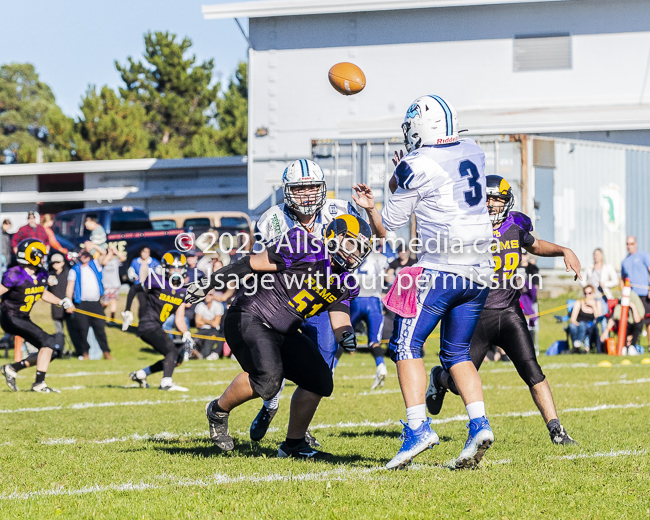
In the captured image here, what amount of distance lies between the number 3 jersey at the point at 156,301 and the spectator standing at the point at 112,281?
7440 mm

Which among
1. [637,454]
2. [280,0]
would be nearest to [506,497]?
[637,454]

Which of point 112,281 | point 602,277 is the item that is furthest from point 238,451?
point 112,281

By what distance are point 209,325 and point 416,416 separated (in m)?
11.6

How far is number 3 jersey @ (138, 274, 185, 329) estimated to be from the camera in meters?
10.8

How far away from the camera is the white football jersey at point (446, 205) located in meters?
4.91

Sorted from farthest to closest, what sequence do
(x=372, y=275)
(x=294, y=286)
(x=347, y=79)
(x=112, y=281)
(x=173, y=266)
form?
(x=112, y=281) → (x=372, y=275) → (x=173, y=266) → (x=347, y=79) → (x=294, y=286)

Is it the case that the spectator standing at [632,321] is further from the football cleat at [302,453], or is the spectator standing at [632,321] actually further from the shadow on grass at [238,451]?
the football cleat at [302,453]

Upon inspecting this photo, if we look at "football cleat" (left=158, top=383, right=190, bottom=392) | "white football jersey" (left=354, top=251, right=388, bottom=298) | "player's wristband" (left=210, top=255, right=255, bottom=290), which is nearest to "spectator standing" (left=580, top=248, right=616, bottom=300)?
"white football jersey" (left=354, top=251, right=388, bottom=298)

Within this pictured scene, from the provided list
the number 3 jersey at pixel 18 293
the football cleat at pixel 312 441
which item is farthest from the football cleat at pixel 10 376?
the football cleat at pixel 312 441

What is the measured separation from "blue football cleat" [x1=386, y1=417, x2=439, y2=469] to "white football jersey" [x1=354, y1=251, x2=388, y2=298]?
6.61m

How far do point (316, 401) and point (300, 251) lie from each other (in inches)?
39.9

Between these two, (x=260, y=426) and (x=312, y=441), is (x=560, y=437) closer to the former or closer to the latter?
(x=312, y=441)

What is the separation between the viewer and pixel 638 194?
19.2m

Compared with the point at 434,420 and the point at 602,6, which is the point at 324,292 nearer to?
the point at 434,420
